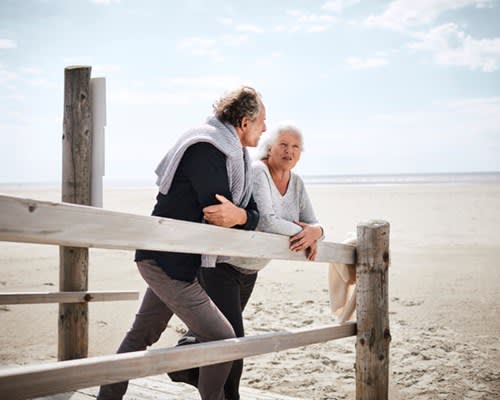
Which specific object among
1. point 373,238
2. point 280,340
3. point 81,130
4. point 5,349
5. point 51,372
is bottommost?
point 5,349

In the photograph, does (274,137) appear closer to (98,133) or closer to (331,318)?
(98,133)

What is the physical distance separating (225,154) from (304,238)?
73 cm

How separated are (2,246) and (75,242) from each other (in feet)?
40.9

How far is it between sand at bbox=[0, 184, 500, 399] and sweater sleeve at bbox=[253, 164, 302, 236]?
2421 millimetres

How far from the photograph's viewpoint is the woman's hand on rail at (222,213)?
2.20 m

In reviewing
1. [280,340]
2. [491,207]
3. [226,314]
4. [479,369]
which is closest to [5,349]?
[226,314]

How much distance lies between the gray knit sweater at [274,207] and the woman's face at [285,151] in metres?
0.15

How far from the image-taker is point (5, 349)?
5.62 m

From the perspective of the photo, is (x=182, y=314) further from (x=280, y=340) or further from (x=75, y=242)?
(x=75, y=242)

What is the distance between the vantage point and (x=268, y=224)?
2730 mm

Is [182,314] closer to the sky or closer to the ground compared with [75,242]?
closer to the ground

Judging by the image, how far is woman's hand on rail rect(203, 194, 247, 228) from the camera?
7.21ft

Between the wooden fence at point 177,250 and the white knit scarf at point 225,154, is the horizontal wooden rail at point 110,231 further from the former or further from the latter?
the white knit scarf at point 225,154

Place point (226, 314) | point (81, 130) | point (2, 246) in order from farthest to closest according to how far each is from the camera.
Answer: point (2, 246) → point (81, 130) → point (226, 314)
